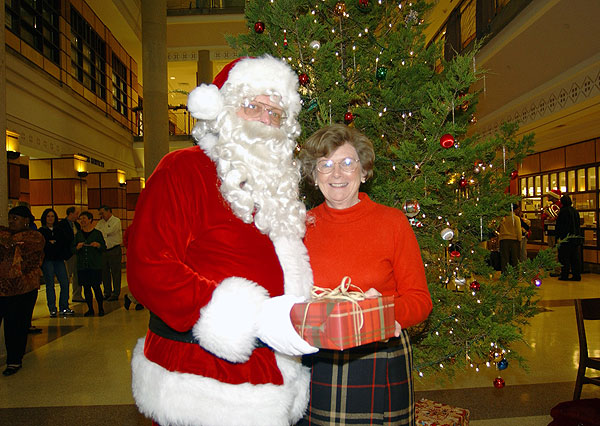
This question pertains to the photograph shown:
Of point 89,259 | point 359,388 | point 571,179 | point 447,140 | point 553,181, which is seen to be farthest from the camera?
point 553,181

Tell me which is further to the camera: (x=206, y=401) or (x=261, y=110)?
(x=261, y=110)

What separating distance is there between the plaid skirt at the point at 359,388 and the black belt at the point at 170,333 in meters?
0.44

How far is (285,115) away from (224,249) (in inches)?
23.4

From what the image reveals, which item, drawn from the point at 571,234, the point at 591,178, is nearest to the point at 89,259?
the point at 571,234

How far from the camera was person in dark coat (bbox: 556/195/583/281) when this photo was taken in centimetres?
906

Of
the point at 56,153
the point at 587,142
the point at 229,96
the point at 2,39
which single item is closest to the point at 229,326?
the point at 229,96

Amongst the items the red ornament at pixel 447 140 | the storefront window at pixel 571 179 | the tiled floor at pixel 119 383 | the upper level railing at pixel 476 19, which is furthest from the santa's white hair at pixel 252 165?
the storefront window at pixel 571 179

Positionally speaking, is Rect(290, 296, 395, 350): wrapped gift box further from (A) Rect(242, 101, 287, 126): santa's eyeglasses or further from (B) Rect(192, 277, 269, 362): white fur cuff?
(A) Rect(242, 101, 287, 126): santa's eyeglasses

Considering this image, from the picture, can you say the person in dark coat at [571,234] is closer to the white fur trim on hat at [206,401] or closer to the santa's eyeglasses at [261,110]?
the santa's eyeglasses at [261,110]

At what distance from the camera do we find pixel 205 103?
155 centimetres

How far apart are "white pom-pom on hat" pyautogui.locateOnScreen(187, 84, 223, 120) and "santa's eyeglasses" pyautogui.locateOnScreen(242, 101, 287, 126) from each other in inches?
3.7

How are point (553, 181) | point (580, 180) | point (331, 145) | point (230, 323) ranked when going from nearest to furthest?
1. point (230, 323)
2. point (331, 145)
3. point (580, 180)
4. point (553, 181)

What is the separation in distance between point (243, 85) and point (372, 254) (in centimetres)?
81

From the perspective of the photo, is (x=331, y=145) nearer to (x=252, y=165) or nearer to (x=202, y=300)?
(x=252, y=165)
